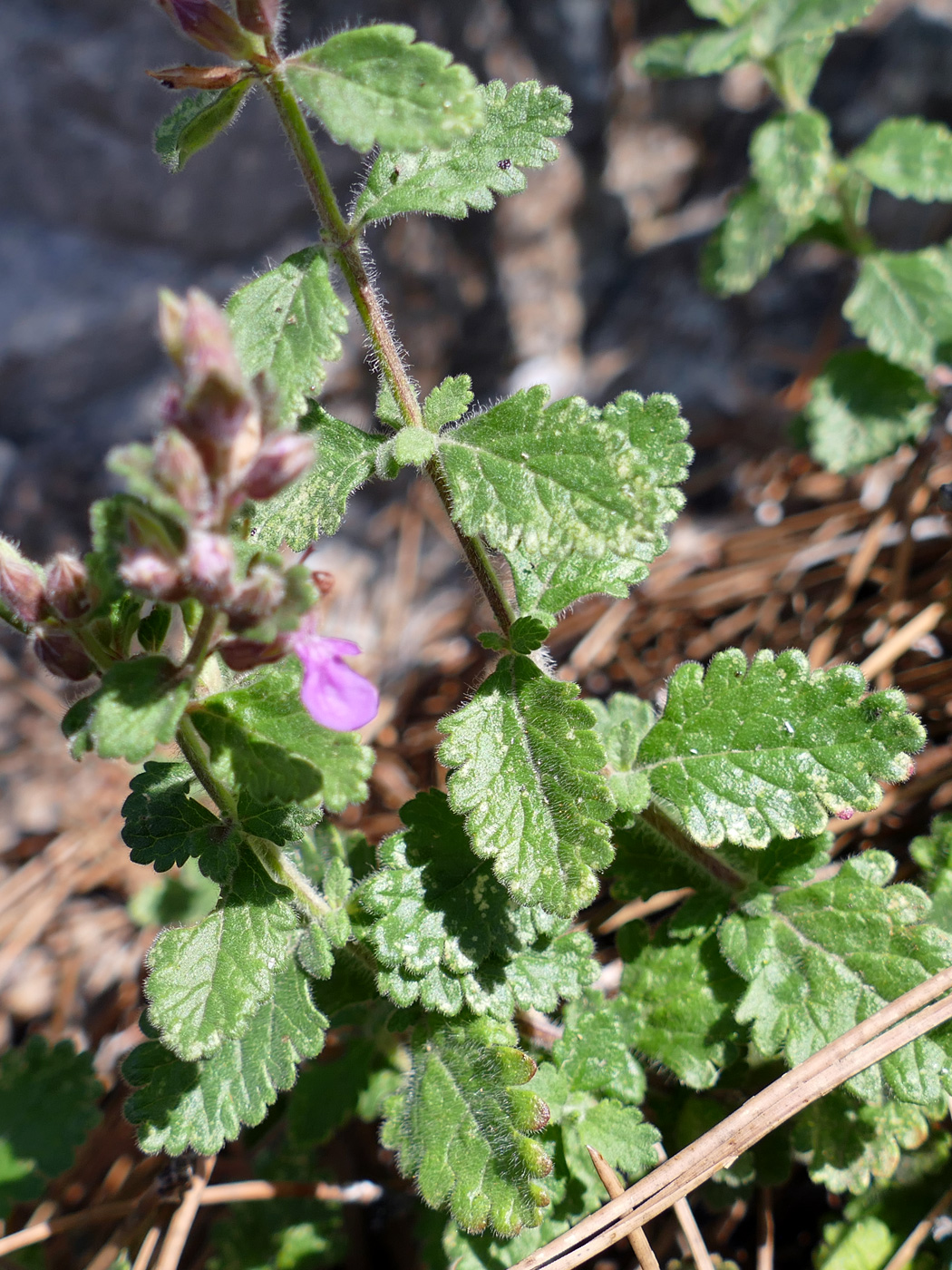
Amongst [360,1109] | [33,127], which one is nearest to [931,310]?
[360,1109]

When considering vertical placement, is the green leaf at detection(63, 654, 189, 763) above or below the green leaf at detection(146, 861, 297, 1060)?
above

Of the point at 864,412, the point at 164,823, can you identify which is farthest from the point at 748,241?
the point at 164,823

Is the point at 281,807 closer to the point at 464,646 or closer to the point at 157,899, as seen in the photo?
the point at 157,899

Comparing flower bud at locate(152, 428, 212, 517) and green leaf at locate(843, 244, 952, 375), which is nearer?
flower bud at locate(152, 428, 212, 517)

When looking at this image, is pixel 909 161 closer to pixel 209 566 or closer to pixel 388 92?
pixel 388 92

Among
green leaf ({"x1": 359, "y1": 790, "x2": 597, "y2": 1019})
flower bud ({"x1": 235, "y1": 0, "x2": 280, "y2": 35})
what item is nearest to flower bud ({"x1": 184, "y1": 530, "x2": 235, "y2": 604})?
green leaf ({"x1": 359, "y1": 790, "x2": 597, "y2": 1019})

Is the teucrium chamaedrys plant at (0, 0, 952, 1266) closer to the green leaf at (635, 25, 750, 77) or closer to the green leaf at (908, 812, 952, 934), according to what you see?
the green leaf at (908, 812, 952, 934)
